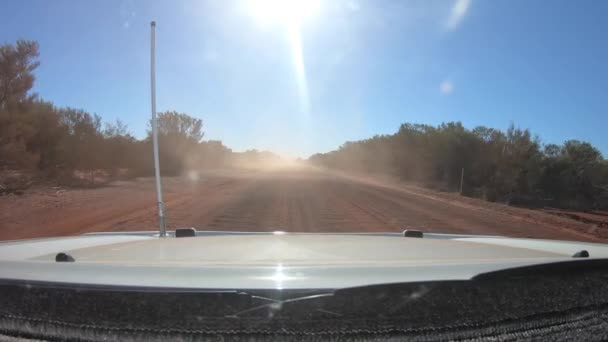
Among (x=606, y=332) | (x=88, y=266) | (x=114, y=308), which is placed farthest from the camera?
(x=88, y=266)

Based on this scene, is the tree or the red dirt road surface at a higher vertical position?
the tree

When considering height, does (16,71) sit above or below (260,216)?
above

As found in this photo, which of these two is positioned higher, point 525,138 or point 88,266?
point 525,138

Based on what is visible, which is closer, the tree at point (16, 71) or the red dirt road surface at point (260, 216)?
the red dirt road surface at point (260, 216)

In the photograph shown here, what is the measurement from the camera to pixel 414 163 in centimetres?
4103

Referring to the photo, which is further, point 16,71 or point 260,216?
point 16,71

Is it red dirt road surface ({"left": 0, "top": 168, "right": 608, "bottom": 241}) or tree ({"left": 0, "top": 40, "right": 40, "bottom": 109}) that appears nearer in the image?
red dirt road surface ({"left": 0, "top": 168, "right": 608, "bottom": 241})

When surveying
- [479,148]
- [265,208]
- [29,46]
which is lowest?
[265,208]

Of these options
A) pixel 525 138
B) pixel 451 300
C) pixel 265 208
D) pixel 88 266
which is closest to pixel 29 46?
pixel 265 208

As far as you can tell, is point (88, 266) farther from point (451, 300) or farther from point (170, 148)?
point (170, 148)

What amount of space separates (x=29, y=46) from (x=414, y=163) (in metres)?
34.7

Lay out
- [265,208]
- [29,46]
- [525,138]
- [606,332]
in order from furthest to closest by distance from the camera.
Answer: [525,138], [29,46], [265,208], [606,332]

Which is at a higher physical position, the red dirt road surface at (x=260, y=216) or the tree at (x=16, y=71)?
the tree at (x=16, y=71)

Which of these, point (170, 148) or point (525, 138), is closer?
point (525, 138)
